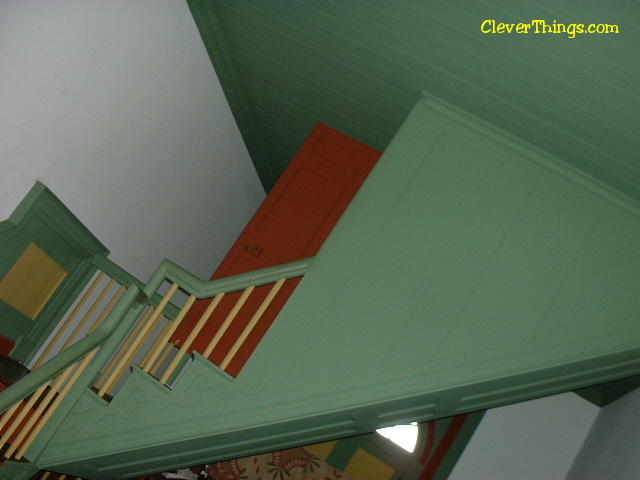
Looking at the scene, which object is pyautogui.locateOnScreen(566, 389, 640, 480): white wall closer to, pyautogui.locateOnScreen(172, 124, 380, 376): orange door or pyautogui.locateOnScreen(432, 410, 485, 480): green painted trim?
pyautogui.locateOnScreen(432, 410, 485, 480): green painted trim

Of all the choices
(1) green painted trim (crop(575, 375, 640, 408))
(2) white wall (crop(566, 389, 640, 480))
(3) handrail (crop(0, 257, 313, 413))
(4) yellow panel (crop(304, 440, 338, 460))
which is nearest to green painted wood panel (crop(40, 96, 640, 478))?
(3) handrail (crop(0, 257, 313, 413))

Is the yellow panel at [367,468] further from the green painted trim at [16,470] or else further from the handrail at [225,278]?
the green painted trim at [16,470]

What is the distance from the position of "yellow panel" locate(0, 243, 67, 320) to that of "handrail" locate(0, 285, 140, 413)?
28.1 inches

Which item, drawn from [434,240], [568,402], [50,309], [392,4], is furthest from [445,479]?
[392,4]

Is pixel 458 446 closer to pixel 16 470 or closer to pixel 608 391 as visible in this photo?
pixel 608 391

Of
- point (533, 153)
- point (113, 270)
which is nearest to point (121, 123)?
point (113, 270)

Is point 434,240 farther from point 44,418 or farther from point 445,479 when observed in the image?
point 445,479

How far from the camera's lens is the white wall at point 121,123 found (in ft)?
8.94

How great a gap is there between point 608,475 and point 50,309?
342 cm

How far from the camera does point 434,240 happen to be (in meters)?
2.88

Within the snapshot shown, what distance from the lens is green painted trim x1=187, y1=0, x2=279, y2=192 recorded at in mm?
3750

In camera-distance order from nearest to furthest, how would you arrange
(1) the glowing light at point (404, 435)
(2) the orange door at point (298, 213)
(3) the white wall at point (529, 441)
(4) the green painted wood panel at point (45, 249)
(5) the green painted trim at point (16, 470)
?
(5) the green painted trim at point (16, 470)
(4) the green painted wood panel at point (45, 249)
(2) the orange door at point (298, 213)
(3) the white wall at point (529, 441)
(1) the glowing light at point (404, 435)

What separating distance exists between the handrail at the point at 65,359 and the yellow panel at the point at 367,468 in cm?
263

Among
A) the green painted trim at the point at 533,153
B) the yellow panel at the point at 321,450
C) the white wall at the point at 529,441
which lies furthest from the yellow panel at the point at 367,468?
the green painted trim at the point at 533,153
